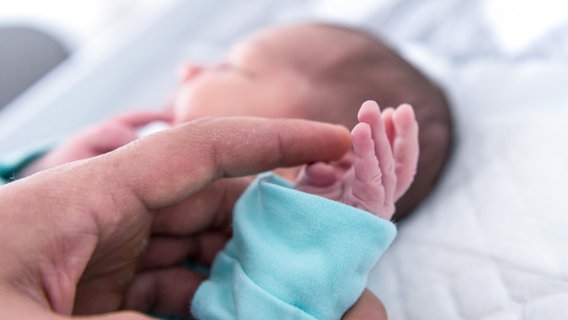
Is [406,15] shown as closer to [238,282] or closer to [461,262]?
[461,262]

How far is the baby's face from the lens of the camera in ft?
2.57

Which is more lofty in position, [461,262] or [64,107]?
[64,107]

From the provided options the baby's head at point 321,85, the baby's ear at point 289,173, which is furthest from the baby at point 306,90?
the baby's ear at point 289,173

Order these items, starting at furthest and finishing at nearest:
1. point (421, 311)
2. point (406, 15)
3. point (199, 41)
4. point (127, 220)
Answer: point (199, 41) → point (406, 15) → point (421, 311) → point (127, 220)

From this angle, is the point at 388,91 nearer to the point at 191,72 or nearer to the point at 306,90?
the point at 306,90

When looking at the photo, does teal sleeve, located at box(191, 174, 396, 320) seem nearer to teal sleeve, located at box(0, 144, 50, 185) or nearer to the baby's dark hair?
the baby's dark hair

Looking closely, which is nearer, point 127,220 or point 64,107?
point 127,220

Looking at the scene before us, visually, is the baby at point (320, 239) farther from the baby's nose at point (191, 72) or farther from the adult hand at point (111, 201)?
the baby's nose at point (191, 72)

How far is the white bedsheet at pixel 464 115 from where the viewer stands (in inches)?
25.3

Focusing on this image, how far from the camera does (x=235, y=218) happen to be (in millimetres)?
596

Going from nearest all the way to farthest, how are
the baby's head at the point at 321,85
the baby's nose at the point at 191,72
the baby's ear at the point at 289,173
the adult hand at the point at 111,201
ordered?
the adult hand at the point at 111,201 → the baby's ear at the point at 289,173 → the baby's head at the point at 321,85 → the baby's nose at the point at 191,72

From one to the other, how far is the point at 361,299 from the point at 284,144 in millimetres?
157

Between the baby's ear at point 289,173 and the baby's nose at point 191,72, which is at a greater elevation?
the baby's nose at point 191,72

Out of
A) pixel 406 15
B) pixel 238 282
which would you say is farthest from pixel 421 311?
pixel 406 15
